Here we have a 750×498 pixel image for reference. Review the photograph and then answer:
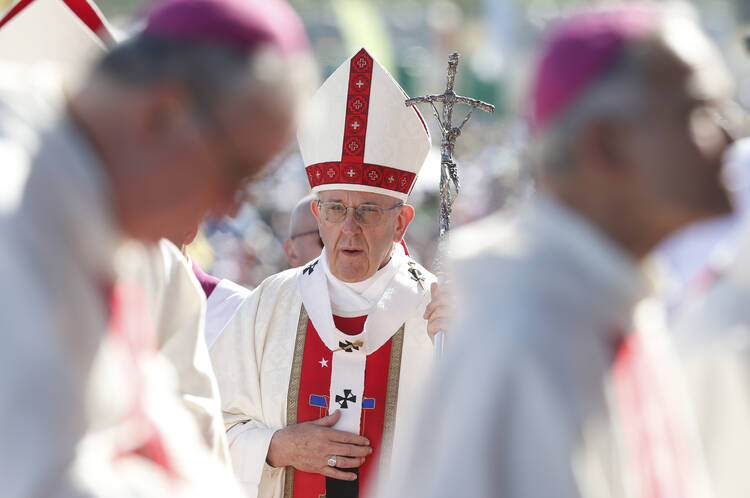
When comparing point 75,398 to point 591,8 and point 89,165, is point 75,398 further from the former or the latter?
point 591,8

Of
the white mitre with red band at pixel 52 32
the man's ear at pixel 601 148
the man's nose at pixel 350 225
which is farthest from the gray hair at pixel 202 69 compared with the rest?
the man's nose at pixel 350 225

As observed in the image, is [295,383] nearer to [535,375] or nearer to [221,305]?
[221,305]

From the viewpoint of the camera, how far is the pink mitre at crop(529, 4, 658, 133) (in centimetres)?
172

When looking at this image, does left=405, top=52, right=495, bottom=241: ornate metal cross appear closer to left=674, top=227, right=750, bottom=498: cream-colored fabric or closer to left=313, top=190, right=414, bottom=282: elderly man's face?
left=313, top=190, right=414, bottom=282: elderly man's face

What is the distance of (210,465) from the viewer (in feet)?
6.44

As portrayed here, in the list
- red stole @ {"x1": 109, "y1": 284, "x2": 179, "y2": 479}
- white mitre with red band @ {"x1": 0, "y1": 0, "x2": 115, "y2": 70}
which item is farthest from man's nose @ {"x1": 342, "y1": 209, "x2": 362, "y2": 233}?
red stole @ {"x1": 109, "y1": 284, "x2": 179, "y2": 479}

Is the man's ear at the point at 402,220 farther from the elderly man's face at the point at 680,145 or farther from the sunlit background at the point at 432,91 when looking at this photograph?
the elderly man's face at the point at 680,145

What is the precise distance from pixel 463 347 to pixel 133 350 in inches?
22.7

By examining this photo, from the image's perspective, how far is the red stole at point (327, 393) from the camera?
414cm

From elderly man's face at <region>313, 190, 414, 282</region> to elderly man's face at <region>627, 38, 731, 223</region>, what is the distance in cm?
268

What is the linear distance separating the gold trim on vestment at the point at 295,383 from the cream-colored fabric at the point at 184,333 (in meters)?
1.50

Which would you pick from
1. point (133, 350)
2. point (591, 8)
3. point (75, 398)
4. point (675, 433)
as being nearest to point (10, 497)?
point (75, 398)

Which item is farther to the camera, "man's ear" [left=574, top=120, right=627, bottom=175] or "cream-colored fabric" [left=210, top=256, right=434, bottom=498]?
"cream-colored fabric" [left=210, top=256, right=434, bottom=498]

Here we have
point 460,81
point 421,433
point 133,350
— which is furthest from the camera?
point 460,81
